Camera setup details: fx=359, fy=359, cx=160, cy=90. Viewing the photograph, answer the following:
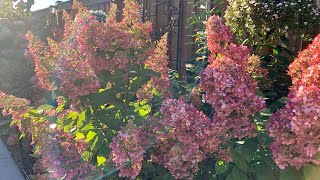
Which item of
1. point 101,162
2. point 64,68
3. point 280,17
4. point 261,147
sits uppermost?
point 280,17

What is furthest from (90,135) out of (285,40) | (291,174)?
(285,40)

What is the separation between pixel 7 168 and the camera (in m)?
3.75

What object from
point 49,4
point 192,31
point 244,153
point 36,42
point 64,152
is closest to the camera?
point 244,153

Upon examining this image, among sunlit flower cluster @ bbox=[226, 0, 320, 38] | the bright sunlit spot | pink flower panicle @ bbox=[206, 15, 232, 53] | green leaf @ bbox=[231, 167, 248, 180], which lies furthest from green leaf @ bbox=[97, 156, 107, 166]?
sunlit flower cluster @ bbox=[226, 0, 320, 38]

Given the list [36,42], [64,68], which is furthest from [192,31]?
[64,68]

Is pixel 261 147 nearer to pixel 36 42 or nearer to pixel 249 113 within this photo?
pixel 249 113

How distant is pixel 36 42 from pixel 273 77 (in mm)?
1712

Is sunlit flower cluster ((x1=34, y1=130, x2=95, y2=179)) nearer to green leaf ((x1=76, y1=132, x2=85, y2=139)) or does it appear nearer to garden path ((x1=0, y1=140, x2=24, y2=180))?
green leaf ((x1=76, y1=132, x2=85, y2=139))

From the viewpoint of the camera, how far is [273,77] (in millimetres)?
2723

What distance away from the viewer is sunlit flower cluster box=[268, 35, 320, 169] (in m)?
1.15

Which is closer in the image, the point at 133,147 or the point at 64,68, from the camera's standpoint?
the point at 133,147

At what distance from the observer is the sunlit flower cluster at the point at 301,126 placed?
1151 mm

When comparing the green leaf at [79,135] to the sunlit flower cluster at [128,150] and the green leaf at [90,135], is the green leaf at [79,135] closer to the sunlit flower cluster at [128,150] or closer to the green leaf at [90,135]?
the green leaf at [90,135]

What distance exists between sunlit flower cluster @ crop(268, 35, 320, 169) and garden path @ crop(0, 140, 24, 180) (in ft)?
9.63
